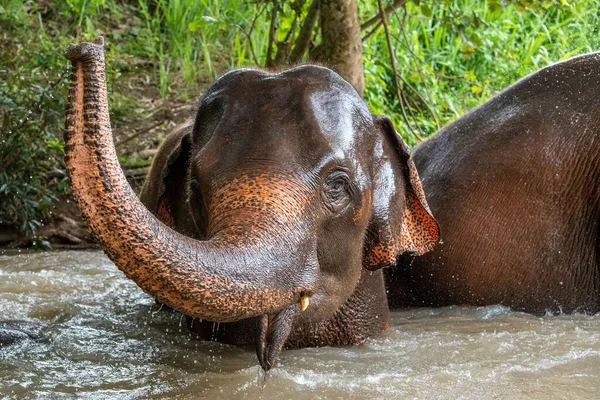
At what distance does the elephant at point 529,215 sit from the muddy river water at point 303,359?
0.11 m

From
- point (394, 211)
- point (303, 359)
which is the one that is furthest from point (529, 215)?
point (303, 359)

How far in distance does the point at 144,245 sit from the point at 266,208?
58 cm

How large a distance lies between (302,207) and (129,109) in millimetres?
4664

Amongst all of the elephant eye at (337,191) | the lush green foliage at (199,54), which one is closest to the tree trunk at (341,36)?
the lush green foliage at (199,54)

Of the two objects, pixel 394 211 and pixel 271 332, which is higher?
pixel 394 211

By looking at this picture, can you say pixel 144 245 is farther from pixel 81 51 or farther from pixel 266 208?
pixel 266 208

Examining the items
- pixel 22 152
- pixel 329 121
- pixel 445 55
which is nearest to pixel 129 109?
pixel 22 152

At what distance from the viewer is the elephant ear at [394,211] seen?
147 inches

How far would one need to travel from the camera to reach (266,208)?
3027 mm

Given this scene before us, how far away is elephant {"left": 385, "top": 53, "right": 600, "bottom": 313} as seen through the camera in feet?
15.0

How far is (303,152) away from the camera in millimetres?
3404

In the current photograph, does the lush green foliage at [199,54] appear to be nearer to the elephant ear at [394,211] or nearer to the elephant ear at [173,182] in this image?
the elephant ear at [394,211]

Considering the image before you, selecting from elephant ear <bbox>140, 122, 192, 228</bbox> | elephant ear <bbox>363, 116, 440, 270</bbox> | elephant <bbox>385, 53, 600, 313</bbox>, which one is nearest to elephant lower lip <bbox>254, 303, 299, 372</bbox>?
elephant ear <bbox>363, 116, 440, 270</bbox>

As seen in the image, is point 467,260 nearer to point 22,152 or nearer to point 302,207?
point 302,207
